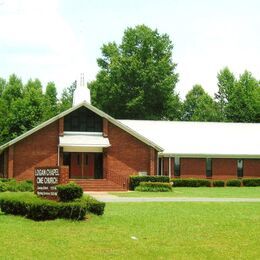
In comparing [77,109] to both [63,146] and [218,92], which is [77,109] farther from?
[218,92]

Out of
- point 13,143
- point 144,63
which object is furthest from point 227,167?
point 144,63

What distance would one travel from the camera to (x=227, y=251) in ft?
46.2

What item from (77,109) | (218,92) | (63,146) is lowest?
(63,146)

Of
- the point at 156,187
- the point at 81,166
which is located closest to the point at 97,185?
the point at 81,166

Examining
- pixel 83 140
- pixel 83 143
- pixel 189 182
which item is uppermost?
pixel 83 140

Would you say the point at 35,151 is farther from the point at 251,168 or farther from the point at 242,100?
the point at 242,100

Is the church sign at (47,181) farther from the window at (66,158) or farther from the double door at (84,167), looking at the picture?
the double door at (84,167)

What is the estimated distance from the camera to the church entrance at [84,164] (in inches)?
1790

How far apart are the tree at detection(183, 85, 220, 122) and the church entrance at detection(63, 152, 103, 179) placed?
4175 centimetres

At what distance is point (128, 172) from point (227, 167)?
10810 millimetres

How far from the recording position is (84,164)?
45.7 metres

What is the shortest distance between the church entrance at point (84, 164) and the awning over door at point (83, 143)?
59 centimetres

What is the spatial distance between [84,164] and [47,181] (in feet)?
80.6

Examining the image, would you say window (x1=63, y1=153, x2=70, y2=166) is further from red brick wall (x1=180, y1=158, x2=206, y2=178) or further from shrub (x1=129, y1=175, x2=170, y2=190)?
red brick wall (x1=180, y1=158, x2=206, y2=178)
